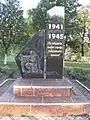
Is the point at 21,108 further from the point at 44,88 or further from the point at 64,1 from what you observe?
the point at 64,1

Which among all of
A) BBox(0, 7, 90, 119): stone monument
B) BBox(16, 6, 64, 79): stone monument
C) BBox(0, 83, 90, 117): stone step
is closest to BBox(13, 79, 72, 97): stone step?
BBox(0, 7, 90, 119): stone monument

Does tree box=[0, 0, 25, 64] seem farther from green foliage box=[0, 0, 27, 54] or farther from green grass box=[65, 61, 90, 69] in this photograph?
green grass box=[65, 61, 90, 69]

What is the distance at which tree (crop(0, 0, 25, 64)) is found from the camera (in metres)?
6.44

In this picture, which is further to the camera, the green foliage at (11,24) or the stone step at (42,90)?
the green foliage at (11,24)

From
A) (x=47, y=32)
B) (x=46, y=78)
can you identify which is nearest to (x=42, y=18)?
(x=47, y=32)

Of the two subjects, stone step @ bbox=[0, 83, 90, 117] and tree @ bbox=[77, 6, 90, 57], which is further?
tree @ bbox=[77, 6, 90, 57]

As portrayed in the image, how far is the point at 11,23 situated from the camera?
21.2 feet

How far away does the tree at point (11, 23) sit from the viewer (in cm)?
644

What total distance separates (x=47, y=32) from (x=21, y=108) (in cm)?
181

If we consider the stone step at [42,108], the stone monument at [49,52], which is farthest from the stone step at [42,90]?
the stone monument at [49,52]

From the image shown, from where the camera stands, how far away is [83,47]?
6.47 metres

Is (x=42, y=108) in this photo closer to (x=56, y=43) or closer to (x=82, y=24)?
(x=56, y=43)

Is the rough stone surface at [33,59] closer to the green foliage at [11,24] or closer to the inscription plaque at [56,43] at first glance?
the inscription plaque at [56,43]

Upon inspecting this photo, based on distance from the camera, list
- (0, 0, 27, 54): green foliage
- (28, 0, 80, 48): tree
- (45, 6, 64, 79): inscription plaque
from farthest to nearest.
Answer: (0, 0, 27, 54): green foliage, (28, 0, 80, 48): tree, (45, 6, 64, 79): inscription plaque
